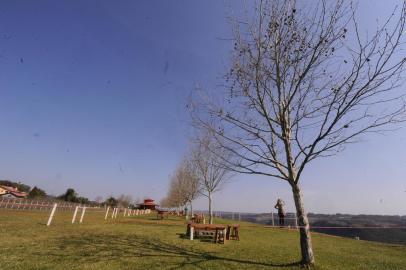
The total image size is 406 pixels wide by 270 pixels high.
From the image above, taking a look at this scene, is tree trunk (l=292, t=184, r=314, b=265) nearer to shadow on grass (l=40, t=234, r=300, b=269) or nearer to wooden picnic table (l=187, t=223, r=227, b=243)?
shadow on grass (l=40, t=234, r=300, b=269)

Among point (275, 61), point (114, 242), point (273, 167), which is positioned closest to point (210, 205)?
point (114, 242)

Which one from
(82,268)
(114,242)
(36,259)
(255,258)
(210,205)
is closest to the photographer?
(82,268)

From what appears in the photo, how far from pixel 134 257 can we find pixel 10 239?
471 cm

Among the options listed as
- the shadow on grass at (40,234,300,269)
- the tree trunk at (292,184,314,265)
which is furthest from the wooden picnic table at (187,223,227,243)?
the tree trunk at (292,184,314,265)

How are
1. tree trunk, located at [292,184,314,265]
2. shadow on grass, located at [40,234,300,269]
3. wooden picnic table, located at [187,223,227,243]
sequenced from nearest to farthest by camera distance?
shadow on grass, located at [40,234,300,269] → tree trunk, located at [292,184,314,265] → wooden picnic table, located at [187,223,227,243]

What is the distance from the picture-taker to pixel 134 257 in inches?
308

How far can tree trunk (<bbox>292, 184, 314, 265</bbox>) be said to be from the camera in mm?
7586

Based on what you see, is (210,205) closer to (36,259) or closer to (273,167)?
(273,167)

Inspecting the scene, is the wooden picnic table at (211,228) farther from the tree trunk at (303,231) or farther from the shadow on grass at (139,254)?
the tree trunk at (303,231)

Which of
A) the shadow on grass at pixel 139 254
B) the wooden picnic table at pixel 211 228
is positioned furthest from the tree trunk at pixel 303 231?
the wooden picnic table at pixel 211 228

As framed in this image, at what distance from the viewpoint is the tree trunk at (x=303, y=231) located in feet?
24.9

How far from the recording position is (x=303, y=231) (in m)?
7.76

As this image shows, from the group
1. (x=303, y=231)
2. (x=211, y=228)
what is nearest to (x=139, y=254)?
(x=303, y=231)

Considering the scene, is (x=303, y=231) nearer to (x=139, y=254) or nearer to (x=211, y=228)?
(x=139, y=254)
